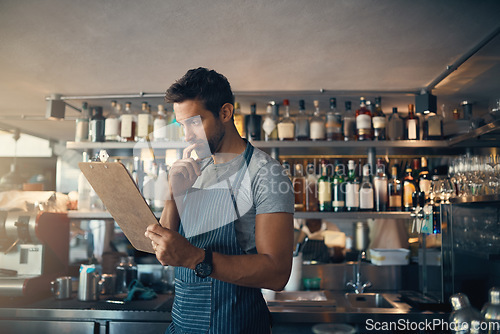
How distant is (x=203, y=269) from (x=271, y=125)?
69.8 inches

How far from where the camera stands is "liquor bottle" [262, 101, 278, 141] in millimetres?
2664

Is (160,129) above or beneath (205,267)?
above

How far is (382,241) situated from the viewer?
3.41 metres

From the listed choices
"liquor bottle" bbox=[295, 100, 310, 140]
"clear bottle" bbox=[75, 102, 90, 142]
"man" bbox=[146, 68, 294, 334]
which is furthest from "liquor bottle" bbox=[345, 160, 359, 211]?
"clear bottle" bbox=[75, 102, 90, 142]

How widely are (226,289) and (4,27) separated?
60.2 inches

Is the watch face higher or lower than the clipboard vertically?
lower

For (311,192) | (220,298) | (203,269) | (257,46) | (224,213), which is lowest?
Answer: (220,298)

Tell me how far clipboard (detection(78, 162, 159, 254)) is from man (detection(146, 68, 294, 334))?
0.55ft

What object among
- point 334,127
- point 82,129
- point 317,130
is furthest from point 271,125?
point 82,129

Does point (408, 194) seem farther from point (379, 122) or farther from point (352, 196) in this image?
point (379, 122)

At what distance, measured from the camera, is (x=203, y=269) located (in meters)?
0.99

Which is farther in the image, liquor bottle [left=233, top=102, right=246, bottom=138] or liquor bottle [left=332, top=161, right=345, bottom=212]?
liquor bottle [left=233, top=102, right=246, bottom=138]

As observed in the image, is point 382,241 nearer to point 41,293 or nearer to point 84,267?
point 84,267

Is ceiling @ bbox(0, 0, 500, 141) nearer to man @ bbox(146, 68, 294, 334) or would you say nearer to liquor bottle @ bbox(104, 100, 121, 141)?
liquor bottle @ bbox(104, 100, 121, 141)
